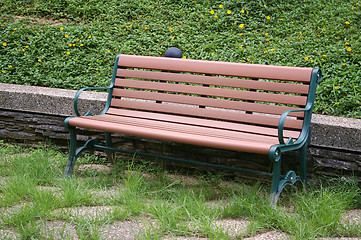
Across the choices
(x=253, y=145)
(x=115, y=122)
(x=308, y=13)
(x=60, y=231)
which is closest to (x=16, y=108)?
(x=115, y=122)

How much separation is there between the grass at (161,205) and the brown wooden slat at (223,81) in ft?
2.40

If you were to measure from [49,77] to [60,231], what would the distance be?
277cm

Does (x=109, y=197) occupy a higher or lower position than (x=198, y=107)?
lower

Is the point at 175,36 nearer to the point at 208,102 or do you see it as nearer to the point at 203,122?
the point at 208,102

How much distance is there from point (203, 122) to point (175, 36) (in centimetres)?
223

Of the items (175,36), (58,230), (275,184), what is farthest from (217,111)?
(175,36)

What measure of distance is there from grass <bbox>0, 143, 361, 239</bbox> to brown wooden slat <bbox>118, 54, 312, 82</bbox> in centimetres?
82

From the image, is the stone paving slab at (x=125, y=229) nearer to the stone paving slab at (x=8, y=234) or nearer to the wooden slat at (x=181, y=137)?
the stone paving slab at (x=8, y=234)

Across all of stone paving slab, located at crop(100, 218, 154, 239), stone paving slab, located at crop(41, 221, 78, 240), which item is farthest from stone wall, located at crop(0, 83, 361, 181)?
stone paving slab, located at crop(41, 221, 78, 240)

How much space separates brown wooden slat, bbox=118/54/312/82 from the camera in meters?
2.95

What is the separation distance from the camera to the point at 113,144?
11.9 ft

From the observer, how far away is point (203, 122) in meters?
3.20

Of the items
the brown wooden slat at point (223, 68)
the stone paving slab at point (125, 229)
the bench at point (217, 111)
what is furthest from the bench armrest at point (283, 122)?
Result: the stone paving slab at point (125, 229)

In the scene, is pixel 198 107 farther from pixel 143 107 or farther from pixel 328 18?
pixel 328 18
